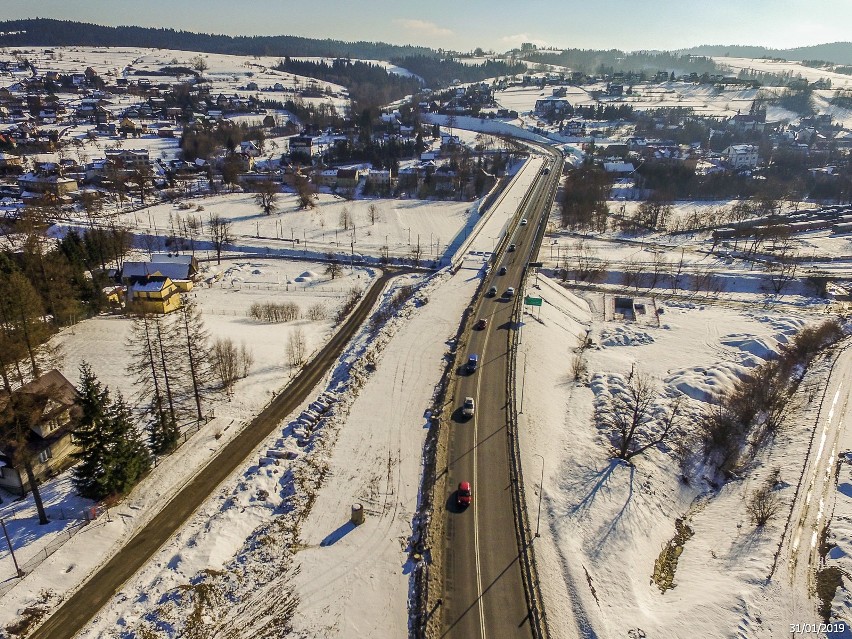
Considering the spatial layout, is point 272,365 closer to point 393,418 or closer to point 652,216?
point 393,418

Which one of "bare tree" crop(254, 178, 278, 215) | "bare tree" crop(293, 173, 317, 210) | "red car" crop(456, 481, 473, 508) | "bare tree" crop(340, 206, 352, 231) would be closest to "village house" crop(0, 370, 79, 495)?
"red car" crop(456, 481, 473, 508)

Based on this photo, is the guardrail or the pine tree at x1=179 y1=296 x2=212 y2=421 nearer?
the guardrail

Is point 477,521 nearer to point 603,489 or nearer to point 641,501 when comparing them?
point 603,489

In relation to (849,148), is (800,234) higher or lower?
lower

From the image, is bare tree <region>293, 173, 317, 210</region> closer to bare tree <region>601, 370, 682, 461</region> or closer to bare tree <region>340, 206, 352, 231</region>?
bare tree <region>340, 206, 352, 231</region>

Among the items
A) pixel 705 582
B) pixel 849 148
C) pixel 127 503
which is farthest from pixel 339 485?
pixel 849 148

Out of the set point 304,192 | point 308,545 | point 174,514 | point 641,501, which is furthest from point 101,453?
point 304,192
